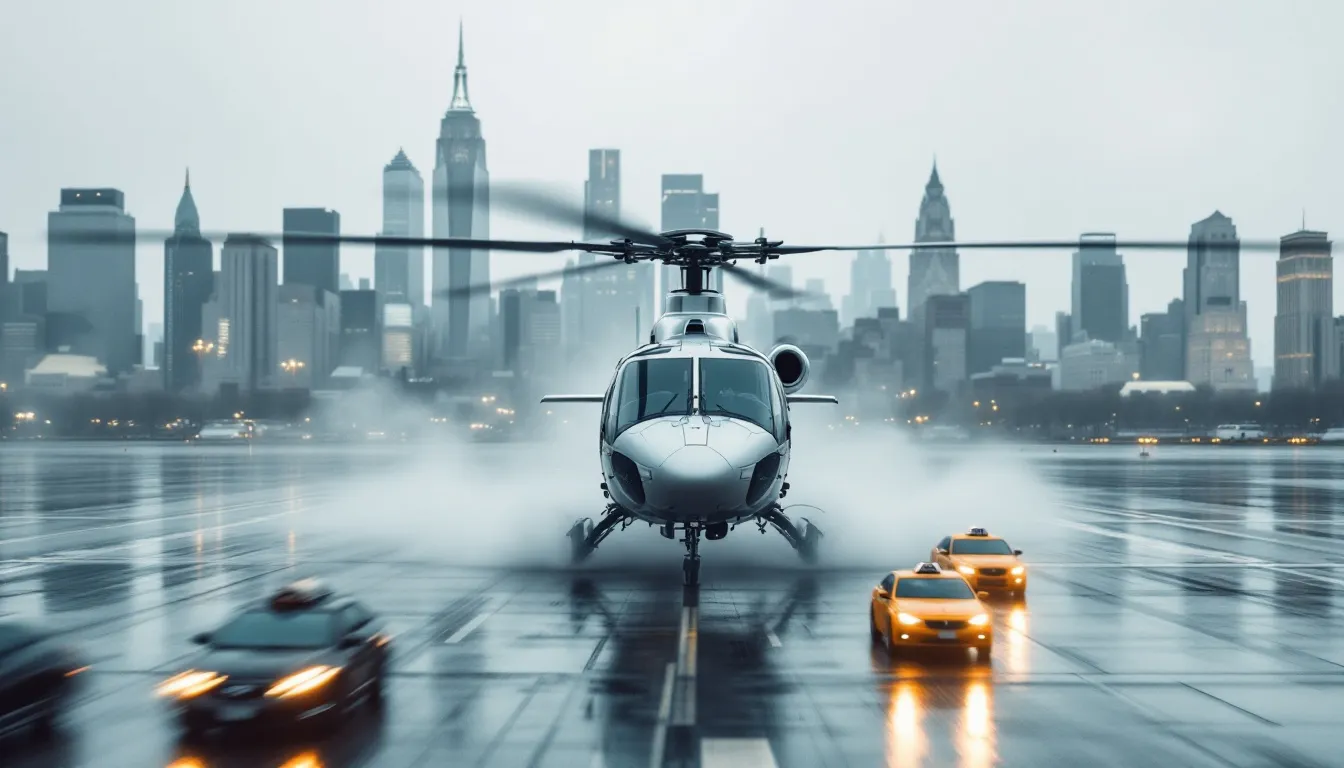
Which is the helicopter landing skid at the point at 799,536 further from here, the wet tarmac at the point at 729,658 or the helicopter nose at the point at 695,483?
the helicopter nose at the point at 695,483

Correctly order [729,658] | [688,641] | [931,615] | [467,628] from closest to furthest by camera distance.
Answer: [729,658] < [931,615] < [688,641] < [467,628]

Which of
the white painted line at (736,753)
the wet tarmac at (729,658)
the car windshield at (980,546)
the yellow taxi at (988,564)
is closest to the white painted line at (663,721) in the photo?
the wet tarmac at (729,658)

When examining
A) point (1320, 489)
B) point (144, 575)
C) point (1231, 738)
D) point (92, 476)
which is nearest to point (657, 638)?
point (1231, 738)

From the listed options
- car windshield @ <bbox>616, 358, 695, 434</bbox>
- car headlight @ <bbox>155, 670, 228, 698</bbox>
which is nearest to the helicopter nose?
car windshield @ <bbox>616, 358, 695, 434</bbox>

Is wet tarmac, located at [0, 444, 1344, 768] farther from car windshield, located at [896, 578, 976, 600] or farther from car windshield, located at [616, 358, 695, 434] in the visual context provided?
car windshield, located at [616, 358, 695, 434]

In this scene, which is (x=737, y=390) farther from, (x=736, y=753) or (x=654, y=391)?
(x=736, y=753)

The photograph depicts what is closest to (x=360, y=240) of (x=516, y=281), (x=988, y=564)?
(x=516, y=281)

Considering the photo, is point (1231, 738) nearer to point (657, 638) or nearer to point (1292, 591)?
point (657, 638)
